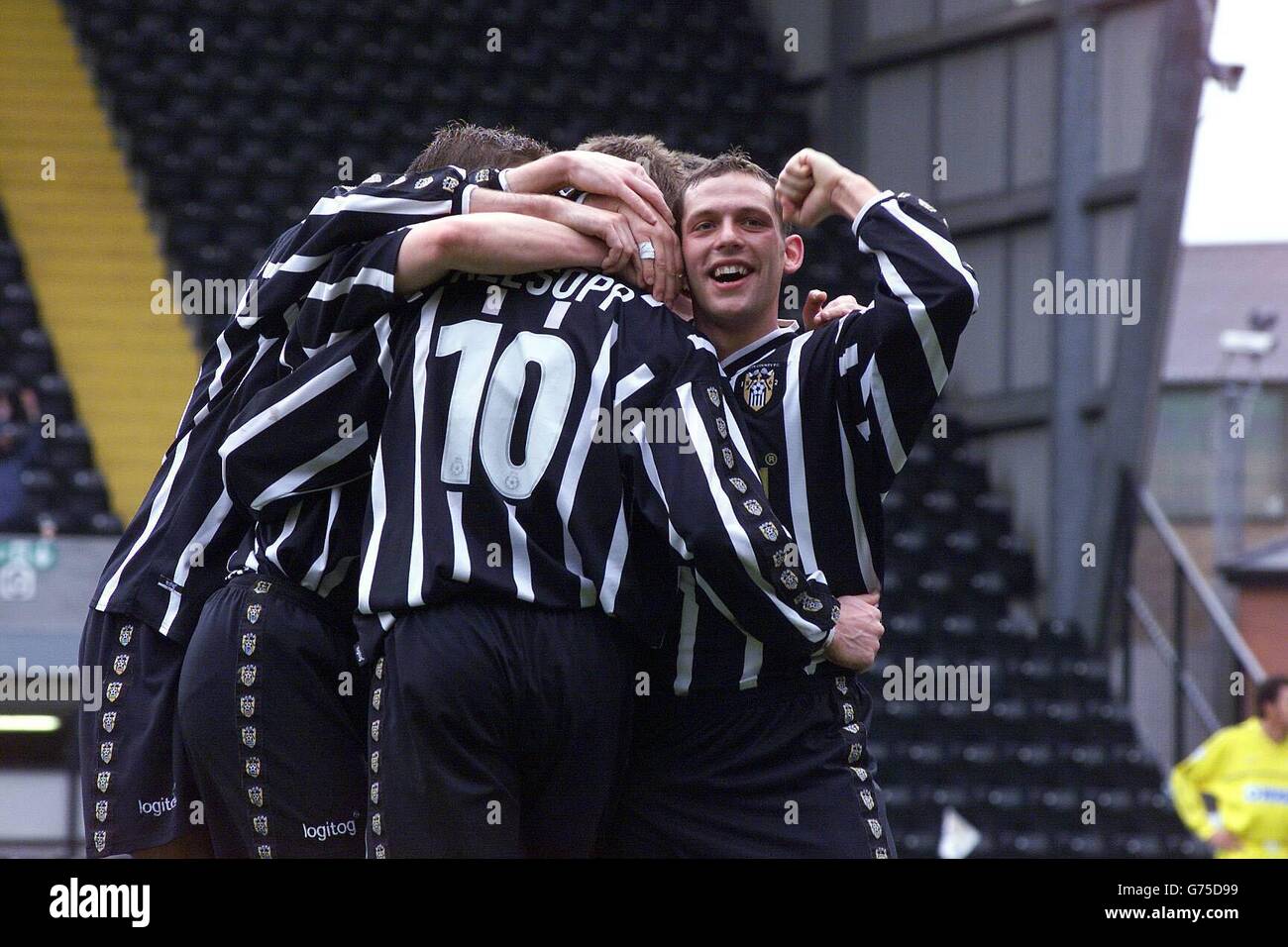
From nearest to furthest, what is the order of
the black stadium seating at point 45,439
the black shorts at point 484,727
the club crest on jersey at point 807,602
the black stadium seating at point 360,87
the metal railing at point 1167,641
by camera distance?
1. the black shorts at point 484,727
2. the club crest on jersey at point 807,602
3. the black stadium seating at point 45,439
4. the metal railing at point 1167,641
5. the black stadium seating at point 360,87

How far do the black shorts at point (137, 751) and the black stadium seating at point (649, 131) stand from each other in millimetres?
5936

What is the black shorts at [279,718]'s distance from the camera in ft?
9.20

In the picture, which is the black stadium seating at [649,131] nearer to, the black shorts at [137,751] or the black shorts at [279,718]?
the black shorts at [137,751]

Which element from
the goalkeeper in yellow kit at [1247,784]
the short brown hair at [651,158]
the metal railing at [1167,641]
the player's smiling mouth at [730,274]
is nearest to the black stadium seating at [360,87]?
the metal railing at [1167,641]

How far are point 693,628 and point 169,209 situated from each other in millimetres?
8533

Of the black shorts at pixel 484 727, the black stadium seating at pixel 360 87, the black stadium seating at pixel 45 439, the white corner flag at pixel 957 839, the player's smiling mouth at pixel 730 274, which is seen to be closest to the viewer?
the black shorts at pixel 484 727

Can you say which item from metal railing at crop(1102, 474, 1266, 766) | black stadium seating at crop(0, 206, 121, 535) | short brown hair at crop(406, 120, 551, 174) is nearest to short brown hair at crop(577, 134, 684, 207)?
short brown hair at crop(406, 120, 551, 174)

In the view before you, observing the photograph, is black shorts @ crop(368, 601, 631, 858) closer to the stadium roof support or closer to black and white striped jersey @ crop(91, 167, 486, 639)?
black and white striped jersey @ crop(91, 167, 486, 639)

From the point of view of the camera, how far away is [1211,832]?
7238 mm

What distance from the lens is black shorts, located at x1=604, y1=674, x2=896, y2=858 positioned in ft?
9.18

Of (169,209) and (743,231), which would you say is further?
(169,209)

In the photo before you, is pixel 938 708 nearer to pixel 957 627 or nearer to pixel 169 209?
pixel 957 627

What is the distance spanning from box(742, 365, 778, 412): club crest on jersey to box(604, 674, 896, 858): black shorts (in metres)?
0.48
